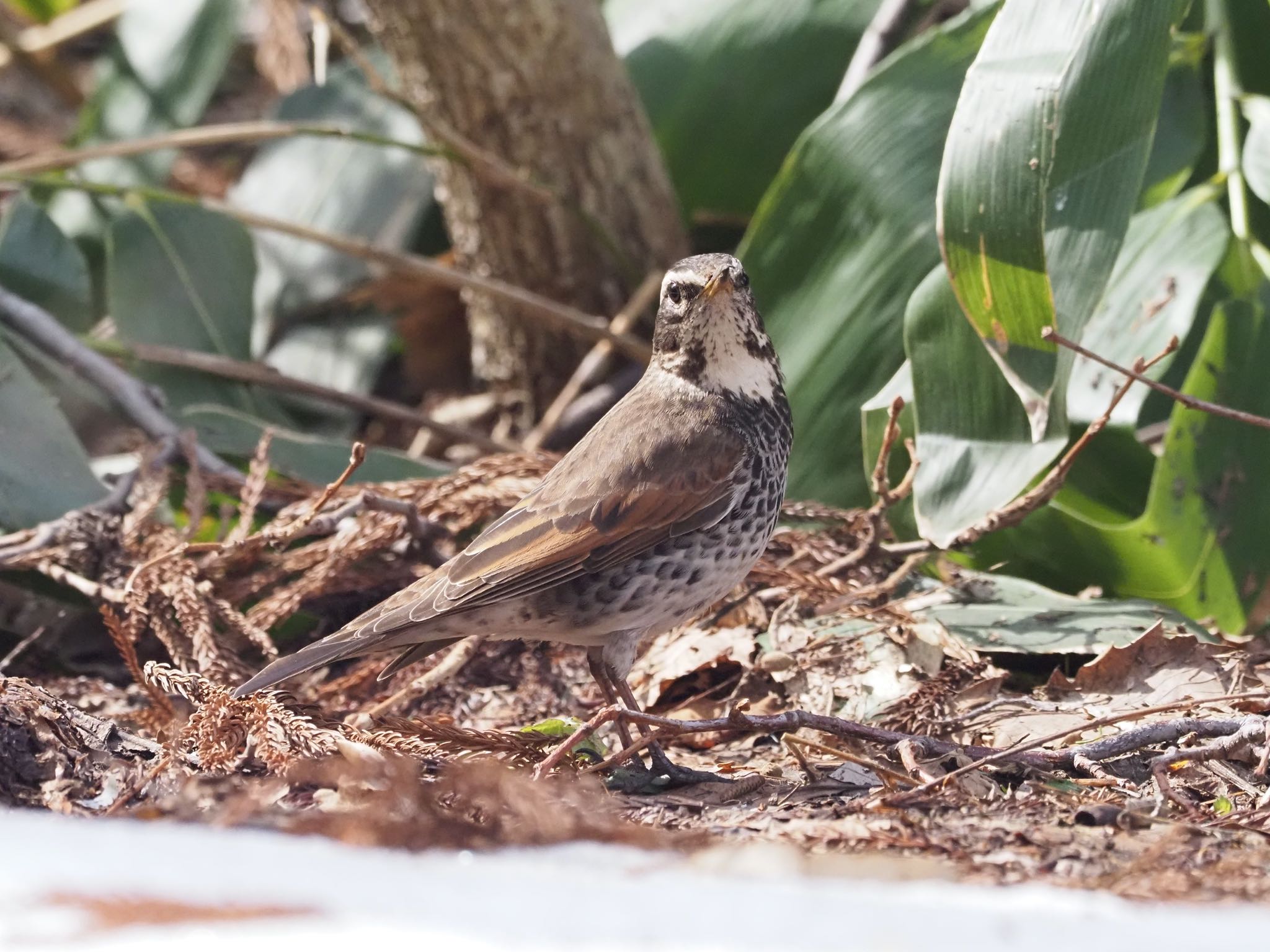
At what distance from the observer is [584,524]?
301cm

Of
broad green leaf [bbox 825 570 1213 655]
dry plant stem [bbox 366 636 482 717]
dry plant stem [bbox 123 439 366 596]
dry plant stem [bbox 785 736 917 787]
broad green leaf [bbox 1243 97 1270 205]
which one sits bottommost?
dry plant stem [bbox 366 636 482 717]

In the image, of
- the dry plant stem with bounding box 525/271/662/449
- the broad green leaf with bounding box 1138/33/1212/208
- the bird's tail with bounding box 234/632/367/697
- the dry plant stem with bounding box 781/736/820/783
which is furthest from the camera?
the dry plant stem with bounding box 525/271/662/449

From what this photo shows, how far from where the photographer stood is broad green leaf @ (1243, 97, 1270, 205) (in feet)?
11.6

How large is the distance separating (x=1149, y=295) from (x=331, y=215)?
3.06 meters

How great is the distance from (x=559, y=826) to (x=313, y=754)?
2.38ft

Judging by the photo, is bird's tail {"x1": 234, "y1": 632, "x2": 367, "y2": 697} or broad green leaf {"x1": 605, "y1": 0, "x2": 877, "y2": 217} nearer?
bird's tail {"x1": 234, "y1": 632, "x2": 367, "y2": 697}

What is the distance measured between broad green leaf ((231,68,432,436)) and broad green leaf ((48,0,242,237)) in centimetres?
32

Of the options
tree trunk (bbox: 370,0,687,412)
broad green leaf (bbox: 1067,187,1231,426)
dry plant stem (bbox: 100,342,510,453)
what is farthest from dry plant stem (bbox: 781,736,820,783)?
tree trunk (bbox: 370,0,687,412)

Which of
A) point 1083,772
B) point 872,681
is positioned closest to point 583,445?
point 872,681

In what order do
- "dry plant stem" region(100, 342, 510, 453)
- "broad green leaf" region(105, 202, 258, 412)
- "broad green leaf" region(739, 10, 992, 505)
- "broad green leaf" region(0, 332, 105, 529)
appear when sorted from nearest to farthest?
"broad green leaf" region(0, 332, 105, 529), "broad green leaf" region(739, 10, 992, 505), "dry plant stem" region(100, 342, 510, 453), "broad green leaf" region(105, 202, 258, 412)

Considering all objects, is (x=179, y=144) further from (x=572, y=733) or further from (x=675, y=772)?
(x=675, y=772)

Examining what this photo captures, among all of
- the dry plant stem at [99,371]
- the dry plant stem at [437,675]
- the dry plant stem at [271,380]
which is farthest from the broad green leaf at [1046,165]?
the dry plant stem at [99,371]

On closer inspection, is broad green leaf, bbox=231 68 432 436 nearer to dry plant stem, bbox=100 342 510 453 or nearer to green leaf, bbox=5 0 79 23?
dry plant stem, bbox=100 342 510 453

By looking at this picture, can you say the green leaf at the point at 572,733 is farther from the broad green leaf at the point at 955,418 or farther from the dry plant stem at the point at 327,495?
the broad green leaf at the point at 955,418
